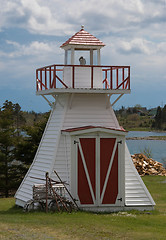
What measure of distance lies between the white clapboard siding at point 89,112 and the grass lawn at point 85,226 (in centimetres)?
315

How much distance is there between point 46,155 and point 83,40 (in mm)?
4099

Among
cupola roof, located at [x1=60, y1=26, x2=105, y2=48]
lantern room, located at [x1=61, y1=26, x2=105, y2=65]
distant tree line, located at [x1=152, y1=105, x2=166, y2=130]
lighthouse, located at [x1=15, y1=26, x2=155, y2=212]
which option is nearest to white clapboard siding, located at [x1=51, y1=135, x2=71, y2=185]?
lighthouse, located at [x1=15, y1=26, x2=155, y2=212]

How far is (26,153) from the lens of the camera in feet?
84.5

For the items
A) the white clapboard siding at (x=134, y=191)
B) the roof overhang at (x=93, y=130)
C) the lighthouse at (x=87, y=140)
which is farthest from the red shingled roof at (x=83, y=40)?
the white clapboard siding at (x=134, y=191)

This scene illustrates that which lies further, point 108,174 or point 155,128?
point 155,128

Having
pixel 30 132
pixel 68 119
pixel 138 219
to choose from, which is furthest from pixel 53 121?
pixel 30 132

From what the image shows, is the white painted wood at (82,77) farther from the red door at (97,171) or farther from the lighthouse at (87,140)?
the red door at (97,171)

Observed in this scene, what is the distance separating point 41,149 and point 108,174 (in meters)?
2.71

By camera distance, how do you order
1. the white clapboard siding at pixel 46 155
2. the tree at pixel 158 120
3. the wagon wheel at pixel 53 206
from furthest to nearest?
the tree at pixel 158 120 < the white clapboard siding at pixel 46 155 < the wagon wheel at pixel 53 206

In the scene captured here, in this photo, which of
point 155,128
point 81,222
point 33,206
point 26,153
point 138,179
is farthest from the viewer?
point 155,128

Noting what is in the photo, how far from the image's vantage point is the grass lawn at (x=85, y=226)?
10.2 metres

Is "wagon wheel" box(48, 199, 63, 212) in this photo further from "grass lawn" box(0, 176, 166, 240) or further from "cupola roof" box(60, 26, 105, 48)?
"cupola roof" box(60, 26, 105, 48)

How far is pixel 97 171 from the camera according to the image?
Result: 1431cm

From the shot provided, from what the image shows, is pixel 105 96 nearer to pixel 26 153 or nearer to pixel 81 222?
pixel 81 222
